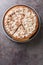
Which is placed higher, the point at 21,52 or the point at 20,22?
the point at 20,22

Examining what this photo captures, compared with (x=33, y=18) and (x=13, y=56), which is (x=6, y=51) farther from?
(x=33, y=18)

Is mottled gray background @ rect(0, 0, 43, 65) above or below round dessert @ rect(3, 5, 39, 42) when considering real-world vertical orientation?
below

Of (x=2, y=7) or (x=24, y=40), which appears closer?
(x=24, y=40)

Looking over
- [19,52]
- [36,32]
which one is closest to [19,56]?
[19,52]

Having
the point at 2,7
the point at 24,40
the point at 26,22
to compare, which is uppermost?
the point at 2,7

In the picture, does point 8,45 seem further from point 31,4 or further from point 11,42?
point 31,4

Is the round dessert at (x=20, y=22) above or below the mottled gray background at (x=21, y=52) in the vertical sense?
above

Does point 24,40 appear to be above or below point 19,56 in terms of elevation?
above
